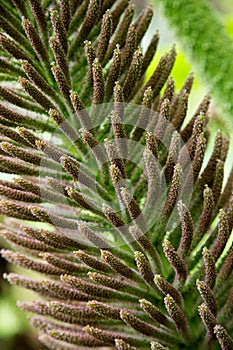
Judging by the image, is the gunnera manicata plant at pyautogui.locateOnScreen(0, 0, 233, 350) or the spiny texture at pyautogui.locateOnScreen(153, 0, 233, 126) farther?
the gunnera manicata plant at pyautogui.locateOnScreen(0, 0, 233, 350)

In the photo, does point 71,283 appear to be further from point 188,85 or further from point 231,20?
point 231,20

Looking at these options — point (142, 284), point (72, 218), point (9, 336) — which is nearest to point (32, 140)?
point (72, 218)

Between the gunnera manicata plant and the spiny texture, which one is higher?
the spiny texture

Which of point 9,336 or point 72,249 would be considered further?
point 9,336

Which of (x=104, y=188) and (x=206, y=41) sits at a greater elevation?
(x=206, y=41)

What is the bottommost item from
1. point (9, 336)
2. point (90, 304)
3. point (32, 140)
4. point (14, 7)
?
point (9, 336)

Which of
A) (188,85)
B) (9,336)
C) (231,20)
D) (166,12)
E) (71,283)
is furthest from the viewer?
(9,336)

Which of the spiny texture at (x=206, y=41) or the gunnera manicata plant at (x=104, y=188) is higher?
the spiny texture at (x=206, y=41)

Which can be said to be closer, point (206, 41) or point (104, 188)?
point (206, 41)
